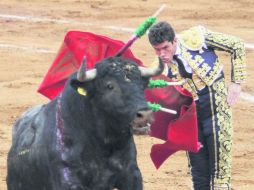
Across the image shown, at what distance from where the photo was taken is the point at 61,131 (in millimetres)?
7234

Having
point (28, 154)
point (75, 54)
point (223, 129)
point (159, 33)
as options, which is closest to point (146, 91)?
point (159, 33)

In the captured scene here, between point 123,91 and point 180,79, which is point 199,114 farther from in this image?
point 123,91

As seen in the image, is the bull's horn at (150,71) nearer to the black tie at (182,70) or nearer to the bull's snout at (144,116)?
the bull's snout at (144,116)

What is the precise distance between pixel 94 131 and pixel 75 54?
998mm

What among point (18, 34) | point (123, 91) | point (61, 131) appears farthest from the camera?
point (18, 34)

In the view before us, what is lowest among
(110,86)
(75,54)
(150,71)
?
(110,86)

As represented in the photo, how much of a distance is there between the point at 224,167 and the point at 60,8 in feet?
35.1

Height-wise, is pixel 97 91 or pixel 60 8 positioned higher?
pixel 60 8

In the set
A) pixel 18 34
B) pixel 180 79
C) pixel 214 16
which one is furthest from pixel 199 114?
pixel 214 16

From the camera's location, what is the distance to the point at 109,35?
16594 mm

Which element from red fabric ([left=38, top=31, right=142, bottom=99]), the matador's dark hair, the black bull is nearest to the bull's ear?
the black bull

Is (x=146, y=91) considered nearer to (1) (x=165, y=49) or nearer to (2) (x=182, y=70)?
(1) (x=165, y=49)

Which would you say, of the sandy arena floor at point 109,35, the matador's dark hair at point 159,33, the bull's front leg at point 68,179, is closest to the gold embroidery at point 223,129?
the matador's dark hair at point 159,33

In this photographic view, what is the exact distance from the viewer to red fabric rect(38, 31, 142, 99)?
7.74m
